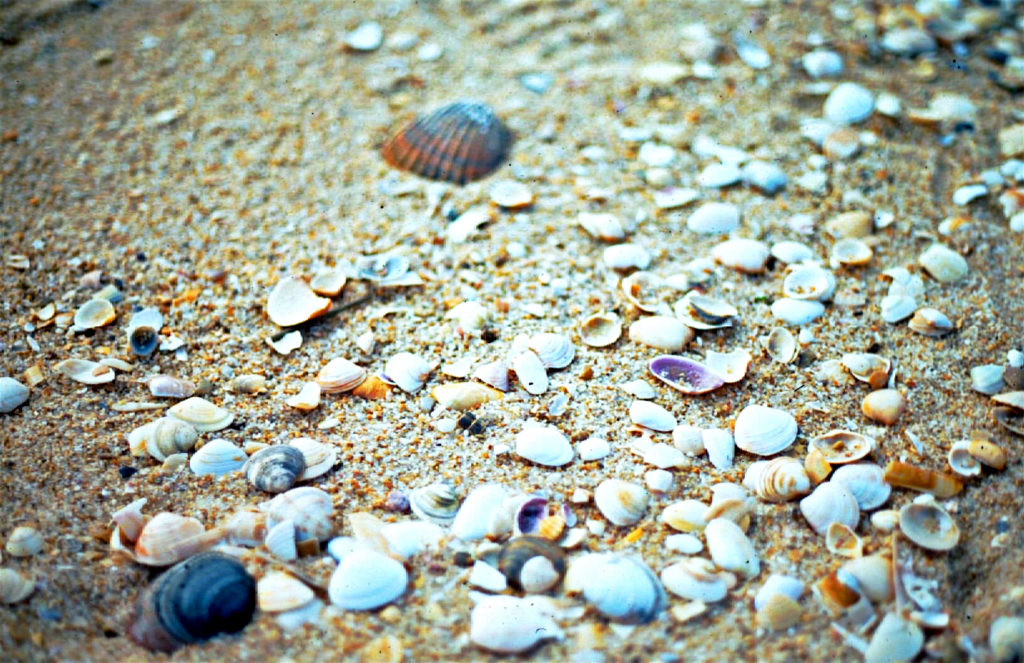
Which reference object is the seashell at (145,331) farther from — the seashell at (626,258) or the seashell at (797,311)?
the seashell at (797,311)

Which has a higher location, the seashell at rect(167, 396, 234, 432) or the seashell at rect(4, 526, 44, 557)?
the seashell at rect(4, 526, 44, 557)

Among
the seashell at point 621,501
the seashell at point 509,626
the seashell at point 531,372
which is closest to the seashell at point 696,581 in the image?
the seashell at point 621,501

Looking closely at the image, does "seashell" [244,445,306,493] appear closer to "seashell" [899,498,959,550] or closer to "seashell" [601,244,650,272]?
"seashell" [601,244,650,272]

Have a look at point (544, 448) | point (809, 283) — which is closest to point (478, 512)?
point (544, 448)

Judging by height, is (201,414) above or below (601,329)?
above

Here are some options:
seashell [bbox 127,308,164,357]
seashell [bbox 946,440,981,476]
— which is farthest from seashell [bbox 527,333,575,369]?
seashell [bbox 127,308,164,357]

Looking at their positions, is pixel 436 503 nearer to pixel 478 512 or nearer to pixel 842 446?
pixel 478 512

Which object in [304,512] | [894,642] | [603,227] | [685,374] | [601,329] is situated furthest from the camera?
[603,227]
